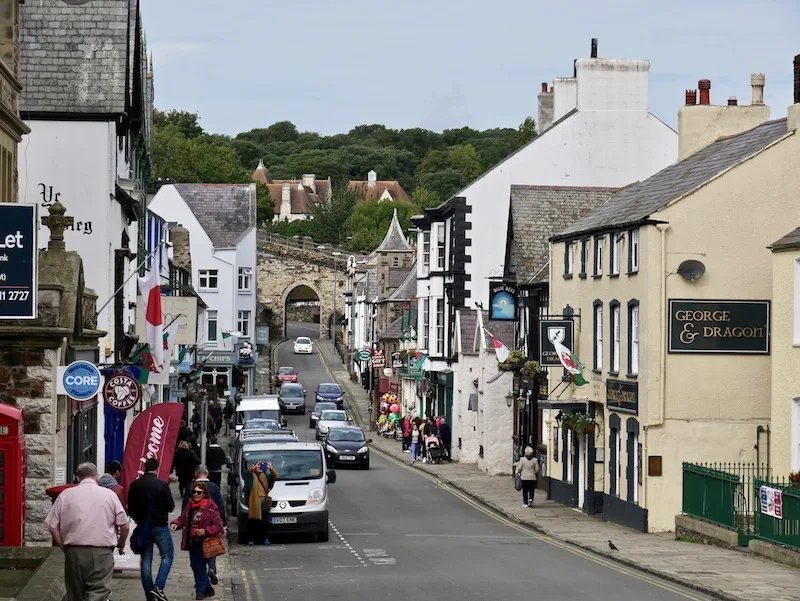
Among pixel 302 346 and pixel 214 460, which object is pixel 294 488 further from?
pixel 302 346

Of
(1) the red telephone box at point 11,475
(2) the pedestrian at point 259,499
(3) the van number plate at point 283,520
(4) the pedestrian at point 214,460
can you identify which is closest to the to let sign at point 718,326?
(3) the van number plate at point 283,520

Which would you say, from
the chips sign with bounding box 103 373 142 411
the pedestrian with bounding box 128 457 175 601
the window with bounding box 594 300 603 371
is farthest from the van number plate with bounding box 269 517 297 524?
the window with bounding box 594 300 603 371

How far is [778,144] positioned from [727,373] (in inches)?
202

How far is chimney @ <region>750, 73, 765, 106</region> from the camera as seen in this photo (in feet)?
121

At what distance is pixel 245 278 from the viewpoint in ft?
272

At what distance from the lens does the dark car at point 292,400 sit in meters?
73.1

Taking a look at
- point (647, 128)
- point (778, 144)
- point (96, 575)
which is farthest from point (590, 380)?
point (96, 575)

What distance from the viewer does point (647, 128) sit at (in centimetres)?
5178

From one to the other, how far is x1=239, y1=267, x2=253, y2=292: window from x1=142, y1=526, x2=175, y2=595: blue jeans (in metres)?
64.6

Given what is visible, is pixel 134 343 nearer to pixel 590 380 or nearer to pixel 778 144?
pixel 590 380

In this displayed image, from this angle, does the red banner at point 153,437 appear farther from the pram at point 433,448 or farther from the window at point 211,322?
the window at point 211,322

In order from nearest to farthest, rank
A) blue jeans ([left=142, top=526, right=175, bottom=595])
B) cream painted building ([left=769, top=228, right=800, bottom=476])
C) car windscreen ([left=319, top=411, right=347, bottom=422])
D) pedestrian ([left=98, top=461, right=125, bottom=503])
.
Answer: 1. blue jeans ([left=142, top=526, right=175, bottom=595])
2. pedestrian ([left=98, top=461, right=125, bottom=503])
3. cream painted building ([left=769, top=228, right=800, bottom=476])
4. car windscreen ([left=319, top=411, right=347, bottom=422])

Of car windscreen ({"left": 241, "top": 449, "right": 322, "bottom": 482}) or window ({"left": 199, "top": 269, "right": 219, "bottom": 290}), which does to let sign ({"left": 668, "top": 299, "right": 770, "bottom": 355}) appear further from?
window ({"left": 199, "top": 269, "right": 219, "bottom": 290})

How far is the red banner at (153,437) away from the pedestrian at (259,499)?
6.21 meters
